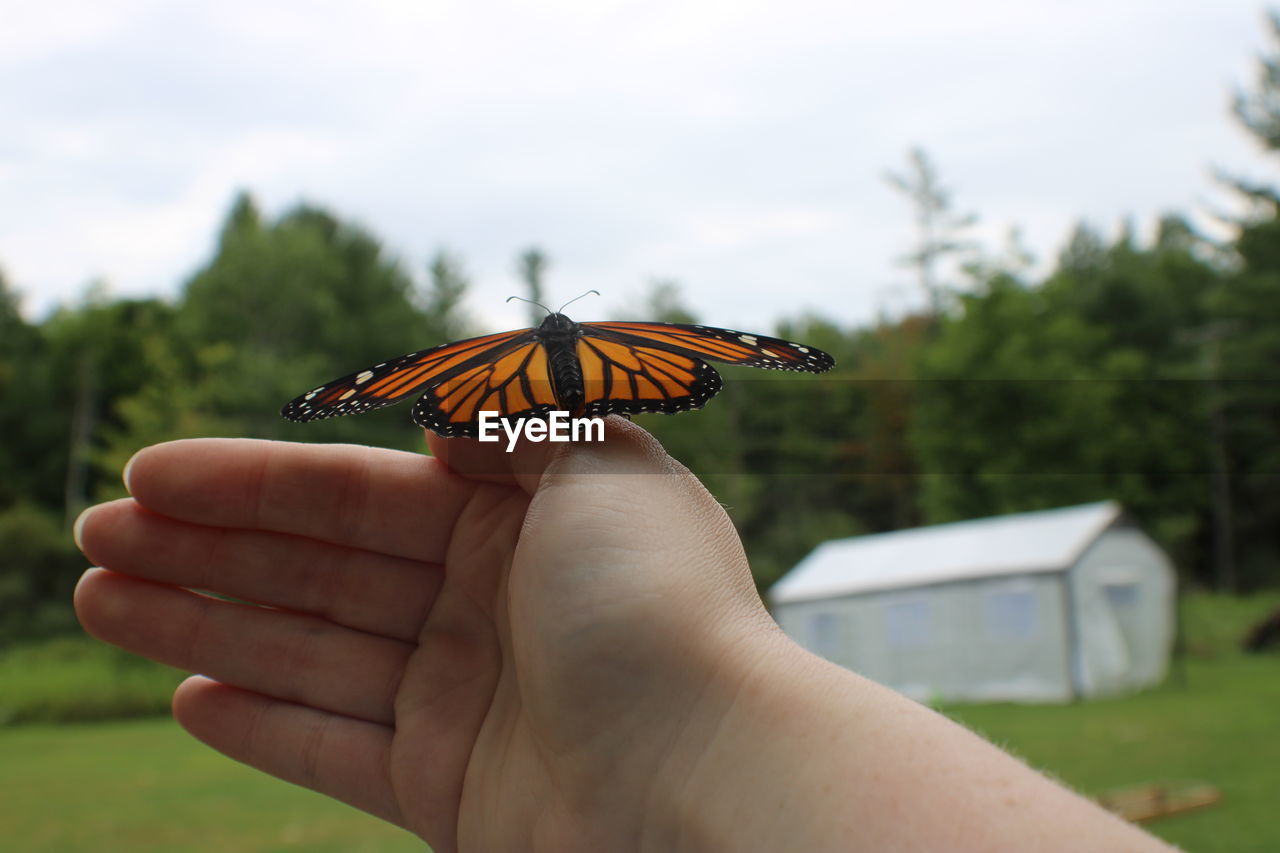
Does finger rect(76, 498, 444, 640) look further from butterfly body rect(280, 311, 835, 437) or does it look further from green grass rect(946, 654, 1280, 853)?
green grass rect(946, 654, 1280, 853)

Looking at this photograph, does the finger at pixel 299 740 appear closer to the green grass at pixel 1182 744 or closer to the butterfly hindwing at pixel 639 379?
the butterfly hindwing at pixel 639 379

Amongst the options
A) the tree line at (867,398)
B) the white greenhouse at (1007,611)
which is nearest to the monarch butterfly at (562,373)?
the white greenhouse at (1007,611)

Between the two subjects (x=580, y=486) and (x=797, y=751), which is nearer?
(x=797, y=751)

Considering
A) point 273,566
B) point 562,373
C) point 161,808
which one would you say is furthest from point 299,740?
point 161,808

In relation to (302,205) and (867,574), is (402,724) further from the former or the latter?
(302,205)

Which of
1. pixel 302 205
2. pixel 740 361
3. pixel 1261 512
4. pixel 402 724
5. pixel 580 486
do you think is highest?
pixel 302 205

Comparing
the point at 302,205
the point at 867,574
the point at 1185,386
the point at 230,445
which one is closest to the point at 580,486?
the point at 230,445
